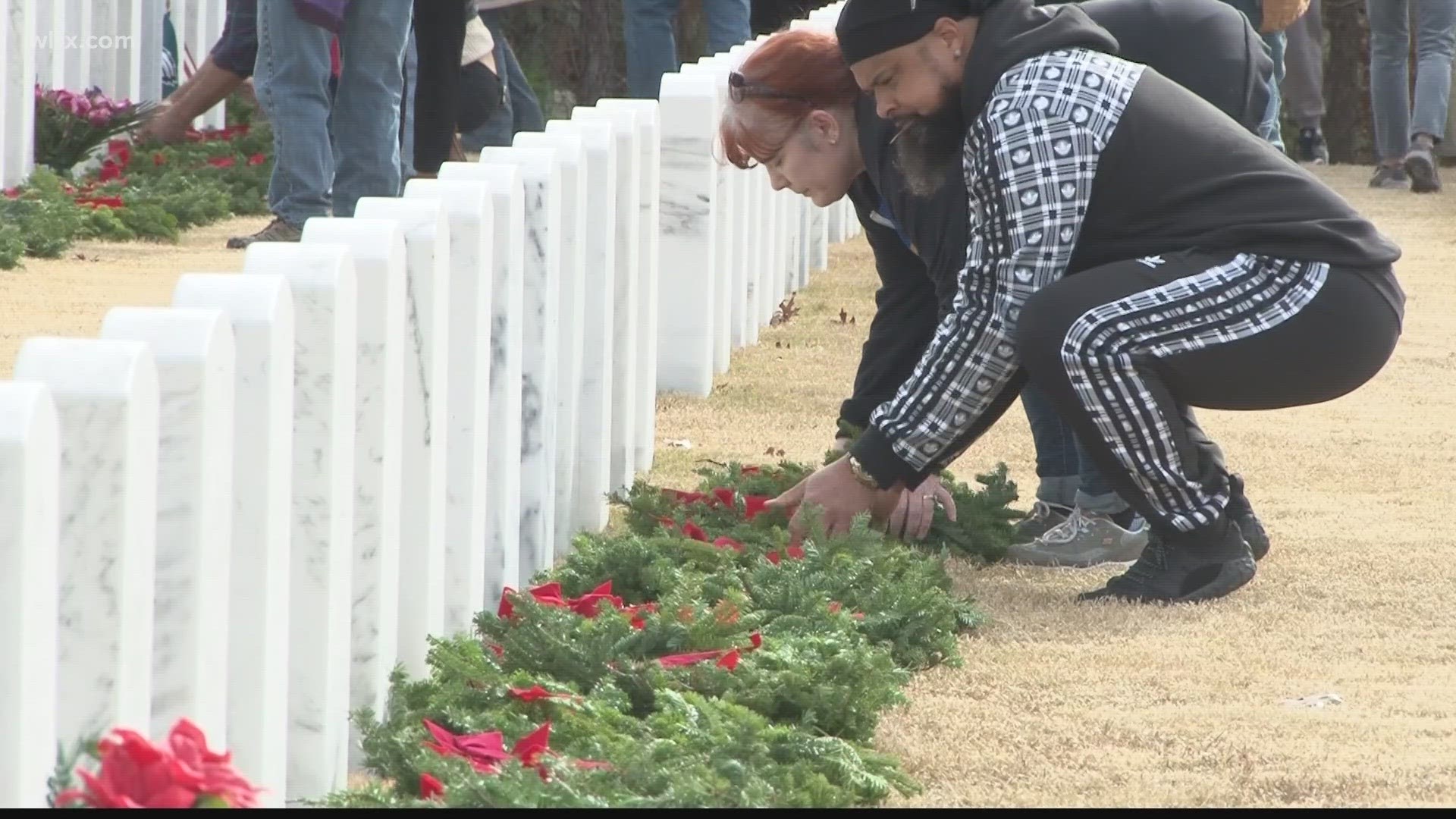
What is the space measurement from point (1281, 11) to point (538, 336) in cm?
299

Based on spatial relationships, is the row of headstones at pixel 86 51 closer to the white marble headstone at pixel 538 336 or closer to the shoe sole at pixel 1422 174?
the white marble headstone at pixel 538 336

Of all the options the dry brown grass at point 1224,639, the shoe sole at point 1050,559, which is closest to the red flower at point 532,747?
the dry brown grass at point 1224,639

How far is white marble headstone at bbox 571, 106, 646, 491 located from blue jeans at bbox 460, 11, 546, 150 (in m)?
3.95

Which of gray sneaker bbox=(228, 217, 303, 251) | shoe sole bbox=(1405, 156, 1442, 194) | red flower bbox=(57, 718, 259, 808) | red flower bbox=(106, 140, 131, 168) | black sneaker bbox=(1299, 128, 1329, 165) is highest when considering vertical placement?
black sneaker bbox=(1299, 128, 1329, 165)

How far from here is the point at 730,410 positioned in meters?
4.75

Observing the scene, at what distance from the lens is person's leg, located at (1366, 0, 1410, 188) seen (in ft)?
28.5

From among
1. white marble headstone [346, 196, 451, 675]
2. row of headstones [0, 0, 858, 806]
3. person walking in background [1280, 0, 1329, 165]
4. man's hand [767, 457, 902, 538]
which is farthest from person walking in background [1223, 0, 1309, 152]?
person walking in background [1280, 0, 1329, 165]

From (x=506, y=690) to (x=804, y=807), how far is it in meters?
0.45

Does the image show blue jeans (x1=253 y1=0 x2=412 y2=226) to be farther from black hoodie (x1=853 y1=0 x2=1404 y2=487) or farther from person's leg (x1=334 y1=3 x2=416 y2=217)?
black hoodie (x1=853 y1=0 x2=1404 y2=487)

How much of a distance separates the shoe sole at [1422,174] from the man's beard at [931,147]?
6.43m

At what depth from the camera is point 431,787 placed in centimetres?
212

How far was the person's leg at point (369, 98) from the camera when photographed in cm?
566

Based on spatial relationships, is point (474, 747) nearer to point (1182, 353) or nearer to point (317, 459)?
point (317, 459)

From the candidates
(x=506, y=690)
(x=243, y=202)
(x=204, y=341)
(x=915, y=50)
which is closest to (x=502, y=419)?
(x=506, y=690)
